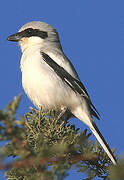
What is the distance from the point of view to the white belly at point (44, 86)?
3.73 m

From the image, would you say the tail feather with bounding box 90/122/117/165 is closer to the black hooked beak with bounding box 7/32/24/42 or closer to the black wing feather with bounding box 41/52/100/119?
the black wing feather with bounding box 41/52/100/119

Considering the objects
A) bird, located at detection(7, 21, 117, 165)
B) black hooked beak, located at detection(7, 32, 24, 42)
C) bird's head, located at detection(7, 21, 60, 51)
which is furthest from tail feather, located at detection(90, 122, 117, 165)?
black hooked beak, located at detection(7, 32, 24, 42)

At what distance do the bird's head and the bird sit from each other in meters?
0.22

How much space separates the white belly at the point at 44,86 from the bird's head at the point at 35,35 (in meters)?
0.66

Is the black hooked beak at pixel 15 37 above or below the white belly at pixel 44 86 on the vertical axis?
above

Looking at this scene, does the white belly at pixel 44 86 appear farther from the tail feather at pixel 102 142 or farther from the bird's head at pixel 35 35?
the bird's head at pixel 35 35

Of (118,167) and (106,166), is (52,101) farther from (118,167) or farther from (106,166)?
(118,167)

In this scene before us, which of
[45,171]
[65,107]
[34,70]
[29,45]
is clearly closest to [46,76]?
[34,70]

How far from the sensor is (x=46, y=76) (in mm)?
3787

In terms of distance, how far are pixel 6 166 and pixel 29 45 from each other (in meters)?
3.66

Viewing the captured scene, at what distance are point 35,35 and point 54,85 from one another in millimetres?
1254

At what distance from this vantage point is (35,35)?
186 inches

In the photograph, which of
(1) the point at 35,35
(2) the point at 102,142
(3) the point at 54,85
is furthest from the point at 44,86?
(1) the point at 35,35

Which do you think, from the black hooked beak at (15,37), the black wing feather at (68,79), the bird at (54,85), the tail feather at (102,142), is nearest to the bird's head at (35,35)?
the black hooked beak at (15,37)
